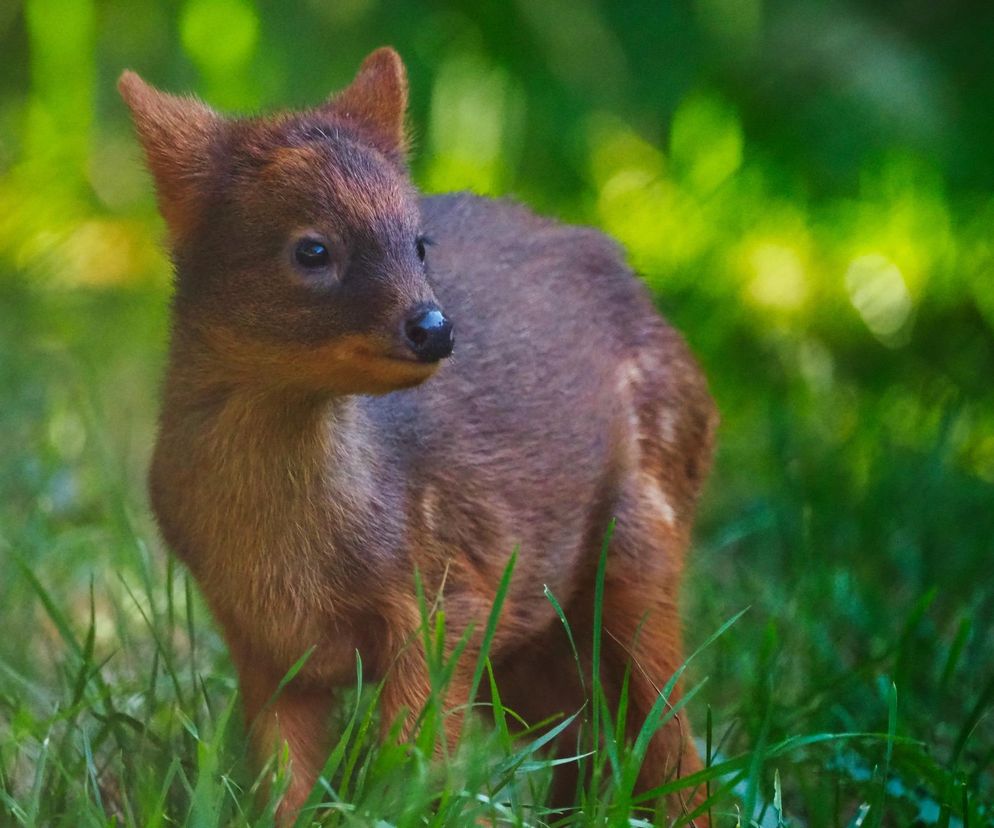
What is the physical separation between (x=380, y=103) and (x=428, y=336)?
896mm

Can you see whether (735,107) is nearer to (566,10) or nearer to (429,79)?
(566,10)

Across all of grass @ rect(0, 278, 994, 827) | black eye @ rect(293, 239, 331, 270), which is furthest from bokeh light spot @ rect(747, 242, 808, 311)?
black eye @ rect(293, 239, 331, 270)

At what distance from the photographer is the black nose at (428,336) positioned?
3.36 meters

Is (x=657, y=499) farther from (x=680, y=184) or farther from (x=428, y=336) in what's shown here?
(x=680, y=184)

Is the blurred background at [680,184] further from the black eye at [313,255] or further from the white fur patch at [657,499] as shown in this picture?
the black eye at [313,255]

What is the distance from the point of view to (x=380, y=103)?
4027mm

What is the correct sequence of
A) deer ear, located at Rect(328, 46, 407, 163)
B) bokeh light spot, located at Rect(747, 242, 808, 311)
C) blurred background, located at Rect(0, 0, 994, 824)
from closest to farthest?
1. deer ear, located at Rect(328, 46, 407, 163)
2. blurred background, located at Rect(0, 0, 994, 824)
3. bokeh light spot, located at Rect(747, 242, 808, 311)

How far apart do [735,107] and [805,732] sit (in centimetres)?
402

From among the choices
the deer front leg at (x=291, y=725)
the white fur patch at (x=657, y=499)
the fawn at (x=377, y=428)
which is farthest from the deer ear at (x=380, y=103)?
the deer front leg at (x=291, y=725)

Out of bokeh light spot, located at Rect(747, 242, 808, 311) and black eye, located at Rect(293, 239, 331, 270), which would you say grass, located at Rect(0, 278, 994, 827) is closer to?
bokeh light spot, located at Rect(747, 242, 808, 311)

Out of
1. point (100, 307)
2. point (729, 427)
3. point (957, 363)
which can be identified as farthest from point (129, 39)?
point (957, 363)

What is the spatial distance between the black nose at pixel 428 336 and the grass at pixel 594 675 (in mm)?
542

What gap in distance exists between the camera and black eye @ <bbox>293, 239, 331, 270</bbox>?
3.54 meters

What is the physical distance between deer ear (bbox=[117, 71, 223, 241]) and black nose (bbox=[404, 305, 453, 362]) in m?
0.68
